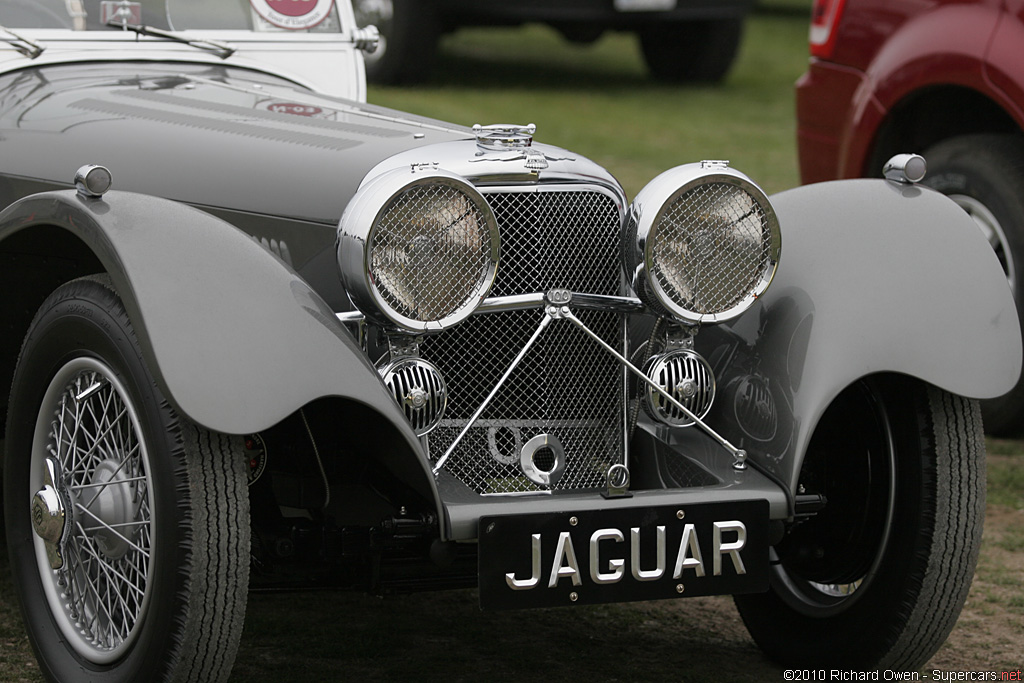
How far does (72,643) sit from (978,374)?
6.18 feet

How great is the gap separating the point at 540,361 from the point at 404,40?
27.2 ft

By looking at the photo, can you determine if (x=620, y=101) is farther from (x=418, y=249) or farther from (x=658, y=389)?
(x=418, y=249)

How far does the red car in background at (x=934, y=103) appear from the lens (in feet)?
16.6

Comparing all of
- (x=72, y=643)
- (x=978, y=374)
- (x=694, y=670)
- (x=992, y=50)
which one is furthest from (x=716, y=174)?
(x=992, y=50)

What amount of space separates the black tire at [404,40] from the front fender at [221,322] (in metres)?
8.27

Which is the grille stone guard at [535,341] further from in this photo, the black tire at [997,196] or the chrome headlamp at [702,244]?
A: the black tire at [997,196]

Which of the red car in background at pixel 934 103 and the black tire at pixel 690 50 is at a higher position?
the red car in background at pixel 934 103

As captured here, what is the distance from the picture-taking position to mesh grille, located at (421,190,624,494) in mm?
2922

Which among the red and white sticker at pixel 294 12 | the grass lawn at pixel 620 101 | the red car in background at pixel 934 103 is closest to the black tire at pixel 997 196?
the red car in background at pixel 934 103

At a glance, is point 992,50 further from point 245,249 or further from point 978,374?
point 245,249

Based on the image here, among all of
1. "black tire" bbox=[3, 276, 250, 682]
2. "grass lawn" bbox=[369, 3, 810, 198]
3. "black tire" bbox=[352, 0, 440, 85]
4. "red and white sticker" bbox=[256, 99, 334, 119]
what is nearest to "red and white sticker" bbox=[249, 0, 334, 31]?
"red and white sticker" bbox=[256, 99, 334, 119]

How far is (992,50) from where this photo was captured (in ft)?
16.4

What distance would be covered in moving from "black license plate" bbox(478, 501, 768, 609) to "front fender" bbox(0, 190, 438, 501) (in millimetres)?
181

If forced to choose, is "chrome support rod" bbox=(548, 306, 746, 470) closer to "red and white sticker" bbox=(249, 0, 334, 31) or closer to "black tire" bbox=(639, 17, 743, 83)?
"red and white sticker" bbox=(249, 0, 334, 31)
